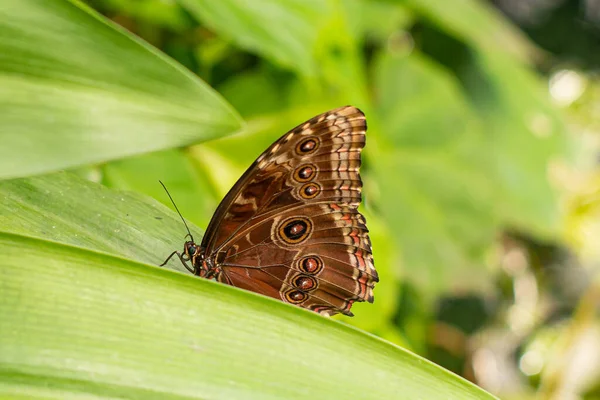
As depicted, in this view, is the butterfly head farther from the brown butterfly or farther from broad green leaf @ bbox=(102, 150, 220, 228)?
broad green leaf @ bbox=(102, 150, 220, 228)

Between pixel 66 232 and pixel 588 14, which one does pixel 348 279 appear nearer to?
pixel 66 232

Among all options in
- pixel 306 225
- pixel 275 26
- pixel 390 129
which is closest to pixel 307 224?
pixel 306 225

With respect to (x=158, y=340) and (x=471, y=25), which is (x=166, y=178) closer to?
(x=158, y=340)

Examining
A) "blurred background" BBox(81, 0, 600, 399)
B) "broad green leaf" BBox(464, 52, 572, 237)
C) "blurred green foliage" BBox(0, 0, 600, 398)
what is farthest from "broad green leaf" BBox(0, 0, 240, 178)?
"broad green leaf" BBox(464, 52, 572, 237)

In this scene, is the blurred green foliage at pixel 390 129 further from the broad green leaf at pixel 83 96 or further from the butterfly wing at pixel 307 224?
the butterfly wing at pixel 307 224

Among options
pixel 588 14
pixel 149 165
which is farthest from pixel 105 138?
pixel 588 14

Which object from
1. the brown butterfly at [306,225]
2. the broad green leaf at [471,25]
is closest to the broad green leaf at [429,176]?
the broad green leaf at [471,25]

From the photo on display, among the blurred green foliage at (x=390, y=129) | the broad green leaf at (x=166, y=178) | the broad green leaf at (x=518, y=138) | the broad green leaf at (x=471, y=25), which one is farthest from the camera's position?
the broad green leaf at (x=518, y=138)
